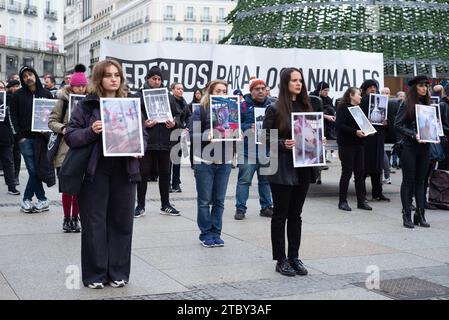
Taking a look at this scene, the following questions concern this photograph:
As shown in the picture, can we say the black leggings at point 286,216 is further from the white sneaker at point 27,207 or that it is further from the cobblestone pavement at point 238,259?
the white sneaker at point 27,207

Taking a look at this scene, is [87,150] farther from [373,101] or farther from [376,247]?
[373,101]

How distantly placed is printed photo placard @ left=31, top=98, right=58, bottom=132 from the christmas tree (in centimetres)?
1101

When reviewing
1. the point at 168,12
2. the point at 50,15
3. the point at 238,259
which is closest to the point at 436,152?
the point at 238,259

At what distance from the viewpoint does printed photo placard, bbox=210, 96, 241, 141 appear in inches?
295

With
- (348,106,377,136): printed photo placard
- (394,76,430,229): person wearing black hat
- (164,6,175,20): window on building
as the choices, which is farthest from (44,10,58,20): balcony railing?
(394,76,430,229): person wearing black hat

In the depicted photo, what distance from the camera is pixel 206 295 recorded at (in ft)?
18.1

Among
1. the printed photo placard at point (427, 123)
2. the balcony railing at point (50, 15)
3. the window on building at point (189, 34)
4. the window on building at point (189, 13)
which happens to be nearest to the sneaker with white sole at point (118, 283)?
the printed photo placard at point (427, 123)

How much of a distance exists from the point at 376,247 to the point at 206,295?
2809mm

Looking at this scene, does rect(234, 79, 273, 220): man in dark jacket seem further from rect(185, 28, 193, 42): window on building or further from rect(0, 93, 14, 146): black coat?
rect(185, 28, 193, 42): window on building

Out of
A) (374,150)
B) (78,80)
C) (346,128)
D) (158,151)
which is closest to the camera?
(78,80)

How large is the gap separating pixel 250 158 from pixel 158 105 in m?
1.47

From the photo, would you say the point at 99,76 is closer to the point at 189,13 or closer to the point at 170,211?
the point at 170,211

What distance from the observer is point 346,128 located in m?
10.3

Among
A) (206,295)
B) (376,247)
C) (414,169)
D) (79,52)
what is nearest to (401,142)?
(414,169)
